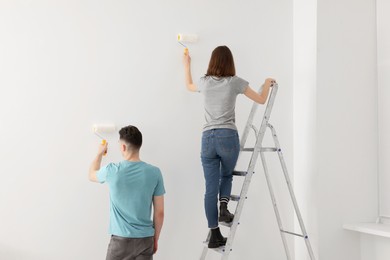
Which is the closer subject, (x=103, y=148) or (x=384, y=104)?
(x=103, y=148)

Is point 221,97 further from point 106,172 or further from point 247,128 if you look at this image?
point 106,172

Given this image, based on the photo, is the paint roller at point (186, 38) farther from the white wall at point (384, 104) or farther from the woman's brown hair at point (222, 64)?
the white wall at point (384, 104)

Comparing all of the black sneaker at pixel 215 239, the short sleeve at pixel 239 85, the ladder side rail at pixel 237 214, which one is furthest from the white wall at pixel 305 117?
the black sneaker at pixel 215 239

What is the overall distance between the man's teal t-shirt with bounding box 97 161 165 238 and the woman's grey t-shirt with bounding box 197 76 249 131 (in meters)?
0.61

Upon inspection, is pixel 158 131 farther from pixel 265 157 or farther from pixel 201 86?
pixel 265 157

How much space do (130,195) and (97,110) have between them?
83 cm

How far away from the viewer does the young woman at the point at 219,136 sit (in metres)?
3.21

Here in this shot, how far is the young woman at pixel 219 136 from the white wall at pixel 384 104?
55.1 inches

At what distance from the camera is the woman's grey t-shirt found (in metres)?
3.26

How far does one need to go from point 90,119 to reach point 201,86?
871 millimetres

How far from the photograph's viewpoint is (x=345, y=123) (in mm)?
3967

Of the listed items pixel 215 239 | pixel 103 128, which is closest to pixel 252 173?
pixel 215 239

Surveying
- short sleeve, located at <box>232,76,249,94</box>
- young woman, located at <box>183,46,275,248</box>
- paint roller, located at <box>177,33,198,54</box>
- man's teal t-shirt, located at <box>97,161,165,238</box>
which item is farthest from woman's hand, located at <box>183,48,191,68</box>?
man's teal t-shirt, located at <box>97,161,165,238</box>

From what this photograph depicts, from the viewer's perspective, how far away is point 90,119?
3.46 meters
